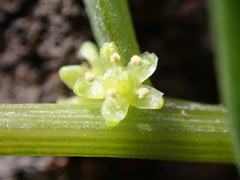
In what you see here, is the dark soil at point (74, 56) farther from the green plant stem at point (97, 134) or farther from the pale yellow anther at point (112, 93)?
the pale yellow anther at point (112, 93)

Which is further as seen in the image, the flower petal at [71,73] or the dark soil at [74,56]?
the dark soil at [74,56]

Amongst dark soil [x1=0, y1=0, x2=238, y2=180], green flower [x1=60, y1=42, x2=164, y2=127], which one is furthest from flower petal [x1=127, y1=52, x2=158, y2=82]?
dark soil [x1=0, y1=0, x2=238, y2=180]

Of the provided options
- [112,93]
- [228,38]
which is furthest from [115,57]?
[228,38]

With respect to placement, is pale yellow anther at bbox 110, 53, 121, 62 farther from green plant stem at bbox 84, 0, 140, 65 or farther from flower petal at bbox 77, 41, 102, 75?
flower petal at bbox 77, 41, 102, 75

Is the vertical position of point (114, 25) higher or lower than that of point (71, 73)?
higher

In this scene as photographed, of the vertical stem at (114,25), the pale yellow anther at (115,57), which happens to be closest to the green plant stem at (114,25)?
the vertical stem at (114,25)

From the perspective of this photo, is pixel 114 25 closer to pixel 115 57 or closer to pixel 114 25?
pixel 114 25
